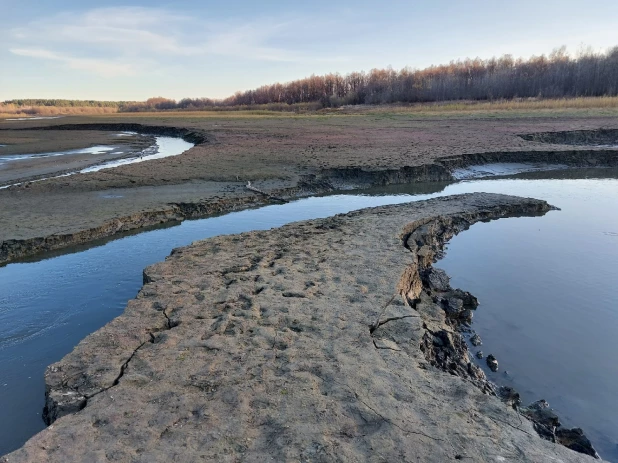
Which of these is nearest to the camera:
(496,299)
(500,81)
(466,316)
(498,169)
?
(466,316)

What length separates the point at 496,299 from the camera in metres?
5.25

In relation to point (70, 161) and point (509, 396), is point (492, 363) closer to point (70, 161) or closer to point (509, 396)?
point (509, 396)

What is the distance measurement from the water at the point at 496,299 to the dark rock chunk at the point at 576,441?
0.13 meters

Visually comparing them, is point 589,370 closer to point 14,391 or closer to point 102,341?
point 102,341

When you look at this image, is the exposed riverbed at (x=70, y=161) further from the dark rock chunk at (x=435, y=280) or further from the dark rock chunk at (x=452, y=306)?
the dark rock chunk at (x=452, y=306)

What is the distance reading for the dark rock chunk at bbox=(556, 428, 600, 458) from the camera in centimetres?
286

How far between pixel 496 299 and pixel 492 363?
153cm

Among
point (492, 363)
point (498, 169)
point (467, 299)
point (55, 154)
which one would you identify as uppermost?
point (55, 154)

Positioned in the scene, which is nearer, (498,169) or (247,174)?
(247,174)

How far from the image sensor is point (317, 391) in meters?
2.87

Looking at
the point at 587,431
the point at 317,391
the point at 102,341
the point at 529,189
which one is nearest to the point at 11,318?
the point at 102,341

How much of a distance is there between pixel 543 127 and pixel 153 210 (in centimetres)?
1929

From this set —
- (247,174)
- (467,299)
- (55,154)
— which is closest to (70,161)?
(55,154)

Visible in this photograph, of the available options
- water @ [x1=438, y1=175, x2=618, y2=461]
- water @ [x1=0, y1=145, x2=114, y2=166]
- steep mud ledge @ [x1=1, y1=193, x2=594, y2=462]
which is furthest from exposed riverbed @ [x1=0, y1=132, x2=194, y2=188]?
water @ [x1=438, y1=175, x2=618, y2=461]
